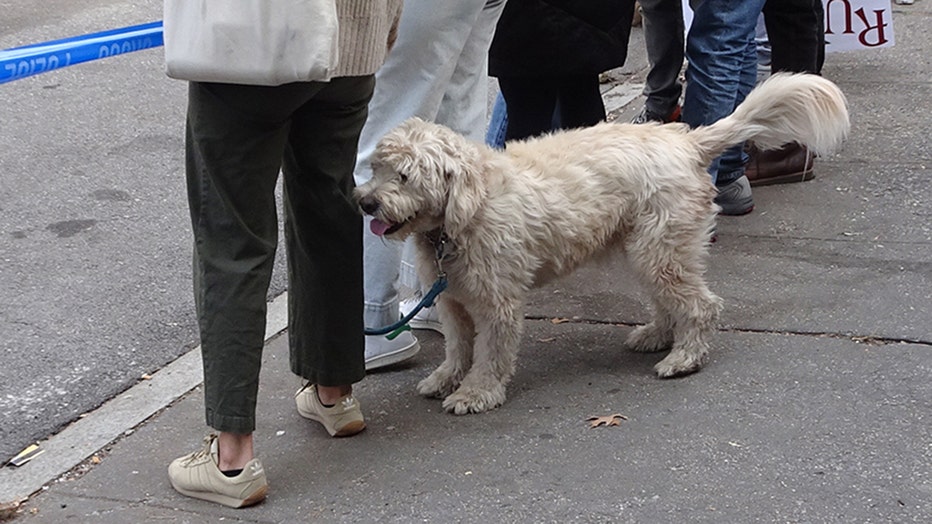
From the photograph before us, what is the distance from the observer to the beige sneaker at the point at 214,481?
10.4 feet

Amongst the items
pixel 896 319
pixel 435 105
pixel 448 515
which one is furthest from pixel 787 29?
pixel 448 515

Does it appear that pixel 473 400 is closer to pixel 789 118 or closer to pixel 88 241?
pixel 789 118

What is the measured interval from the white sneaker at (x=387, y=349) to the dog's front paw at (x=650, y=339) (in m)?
0.78

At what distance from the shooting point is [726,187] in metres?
5.64

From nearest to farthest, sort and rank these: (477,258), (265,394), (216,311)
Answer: (216,311), (477,258), (265,394)

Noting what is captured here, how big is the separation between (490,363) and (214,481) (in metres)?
1.00

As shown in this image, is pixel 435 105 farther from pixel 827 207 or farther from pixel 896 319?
pixel 827 207

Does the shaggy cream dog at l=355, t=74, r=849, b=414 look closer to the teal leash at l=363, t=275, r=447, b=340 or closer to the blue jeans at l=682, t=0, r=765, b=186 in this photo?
the teal leash at l=363, t=275, r=447, b=340

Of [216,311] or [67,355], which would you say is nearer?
[216,311]

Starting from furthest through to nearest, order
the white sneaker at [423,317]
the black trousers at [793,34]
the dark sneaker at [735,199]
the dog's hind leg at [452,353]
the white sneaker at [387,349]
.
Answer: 1. the black trousers at [793,34]
2. the dark sneaker at [735,199]
3. the white sneaker at [423,317]
4. the white sneaker at [387,349]
5. the dog's hind leg at [452,353]

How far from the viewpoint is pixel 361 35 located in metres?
3.10

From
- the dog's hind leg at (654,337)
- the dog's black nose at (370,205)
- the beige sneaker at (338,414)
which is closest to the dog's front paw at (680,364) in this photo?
the dog's hind leg at (654,337)

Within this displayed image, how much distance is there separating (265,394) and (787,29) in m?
3.29

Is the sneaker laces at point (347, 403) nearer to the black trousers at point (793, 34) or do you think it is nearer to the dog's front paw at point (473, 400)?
the dog's front paw at point (473, 400)
